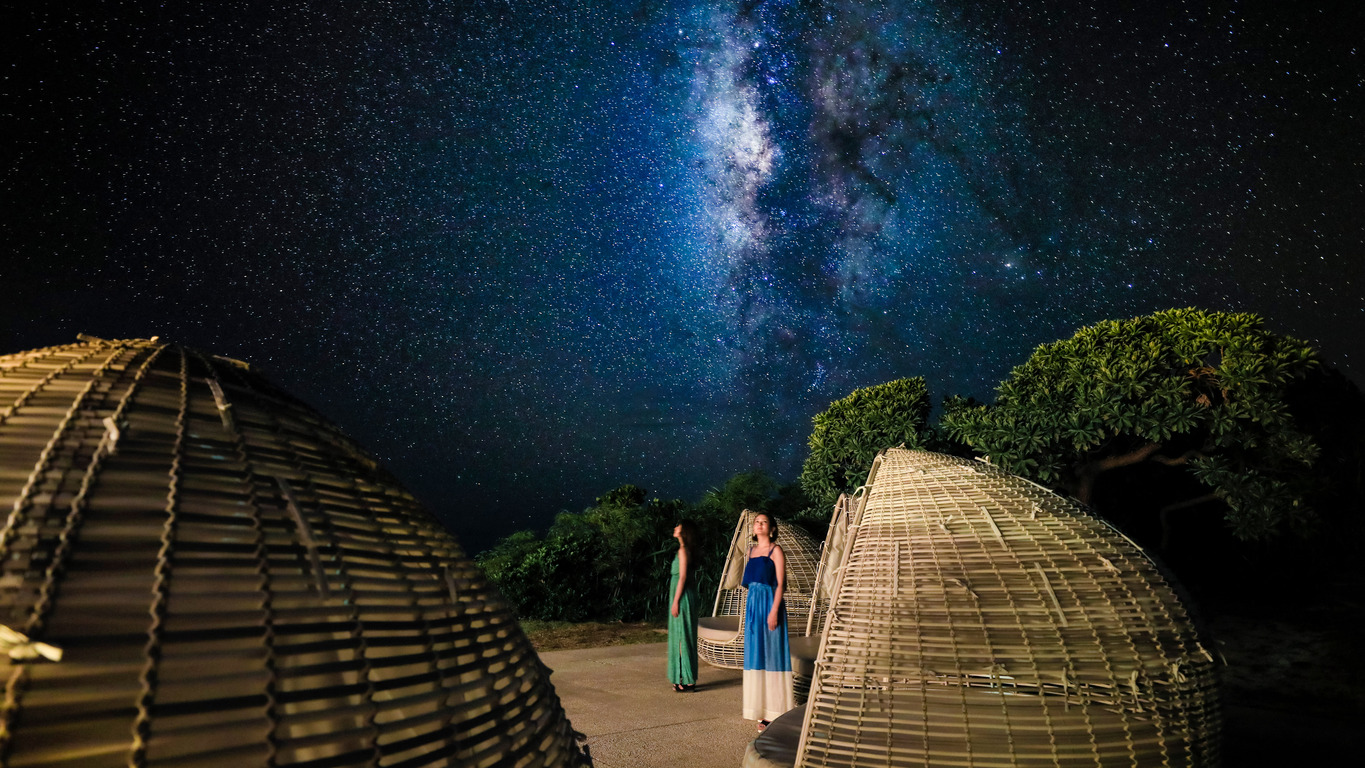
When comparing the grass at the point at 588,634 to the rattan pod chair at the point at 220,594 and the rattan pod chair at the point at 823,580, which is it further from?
the rattan pod chair at the point at 220,594

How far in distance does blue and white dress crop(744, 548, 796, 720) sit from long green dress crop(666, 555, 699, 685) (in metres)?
1.04

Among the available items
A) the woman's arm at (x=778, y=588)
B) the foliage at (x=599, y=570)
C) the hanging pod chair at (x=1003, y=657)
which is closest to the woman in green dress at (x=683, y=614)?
the woman's arm at (x=778, y=588)

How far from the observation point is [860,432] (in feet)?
33.0

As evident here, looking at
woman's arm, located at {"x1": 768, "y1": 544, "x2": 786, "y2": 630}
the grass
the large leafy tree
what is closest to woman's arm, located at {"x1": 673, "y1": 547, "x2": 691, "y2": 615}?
woman's arm, located at {"x1": 768, "y1": 544, "x2": 786, "y2": 630}

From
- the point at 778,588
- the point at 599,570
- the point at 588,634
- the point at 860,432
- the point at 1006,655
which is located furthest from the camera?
the point at 599,570

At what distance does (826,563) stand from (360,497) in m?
4.57

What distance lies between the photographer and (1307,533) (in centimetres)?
695

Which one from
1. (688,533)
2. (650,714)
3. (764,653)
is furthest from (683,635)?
(764,653)

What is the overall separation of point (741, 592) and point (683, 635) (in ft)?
12.3

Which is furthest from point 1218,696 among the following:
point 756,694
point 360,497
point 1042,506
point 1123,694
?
point 360,497

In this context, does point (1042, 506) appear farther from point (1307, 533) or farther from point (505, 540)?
point (505, 540)

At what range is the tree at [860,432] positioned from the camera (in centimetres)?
973

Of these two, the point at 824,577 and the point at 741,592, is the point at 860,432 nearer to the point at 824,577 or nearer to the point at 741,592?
the point at 741,592

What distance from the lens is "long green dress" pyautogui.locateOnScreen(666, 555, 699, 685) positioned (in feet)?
20.9
